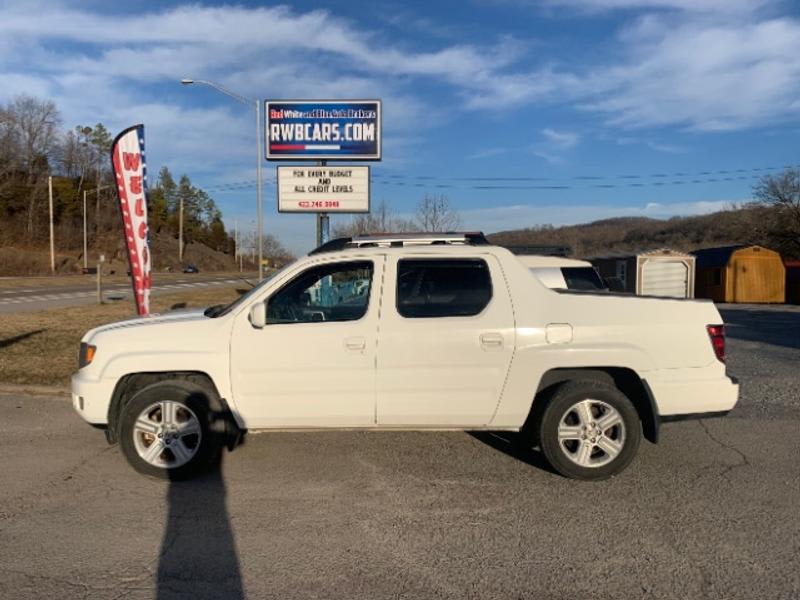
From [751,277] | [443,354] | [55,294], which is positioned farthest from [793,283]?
[55,294]

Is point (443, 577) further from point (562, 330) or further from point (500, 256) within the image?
point (500, 256)

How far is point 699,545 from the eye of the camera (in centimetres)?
348

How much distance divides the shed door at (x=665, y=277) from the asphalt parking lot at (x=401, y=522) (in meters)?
27.0

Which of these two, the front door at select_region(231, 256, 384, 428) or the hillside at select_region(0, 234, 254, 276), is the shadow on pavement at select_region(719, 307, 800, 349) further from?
the hillside at select_region(0, 234, 254, 276)

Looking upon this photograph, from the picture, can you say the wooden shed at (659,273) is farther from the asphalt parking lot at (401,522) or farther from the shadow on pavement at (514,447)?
the shadow on pavement at (514,447)

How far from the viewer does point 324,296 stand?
15.8ft

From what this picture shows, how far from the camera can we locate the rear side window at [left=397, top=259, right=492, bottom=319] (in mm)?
4504

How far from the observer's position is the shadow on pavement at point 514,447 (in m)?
4.84

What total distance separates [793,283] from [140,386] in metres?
37.8

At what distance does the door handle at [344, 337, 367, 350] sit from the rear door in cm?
12

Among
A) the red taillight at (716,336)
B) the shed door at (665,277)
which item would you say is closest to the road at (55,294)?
the red taillight at (716,336)

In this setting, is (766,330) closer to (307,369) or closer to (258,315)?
(307,369)

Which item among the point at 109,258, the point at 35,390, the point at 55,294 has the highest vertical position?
the point at 109,258

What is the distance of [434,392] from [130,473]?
251cm
